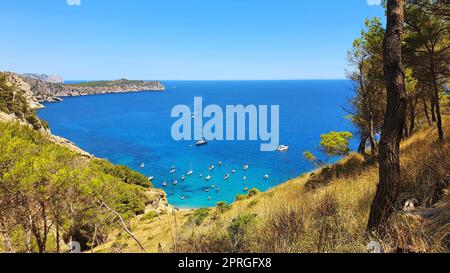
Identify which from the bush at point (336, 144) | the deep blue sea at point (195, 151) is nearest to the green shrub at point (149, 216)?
the deep blue sea at point (195, 151)

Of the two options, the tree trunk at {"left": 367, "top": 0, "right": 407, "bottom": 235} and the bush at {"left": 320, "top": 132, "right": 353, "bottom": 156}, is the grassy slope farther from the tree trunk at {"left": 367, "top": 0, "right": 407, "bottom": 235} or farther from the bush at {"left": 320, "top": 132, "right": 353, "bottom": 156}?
the bush at {"left": 320, "top": 132, "right": 353, "bottom": 156}

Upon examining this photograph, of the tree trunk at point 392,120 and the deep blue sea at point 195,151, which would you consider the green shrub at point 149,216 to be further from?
the tree trunk at point 392,120

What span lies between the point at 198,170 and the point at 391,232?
188ft

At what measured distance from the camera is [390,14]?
4348mm

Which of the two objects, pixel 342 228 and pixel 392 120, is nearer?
pixel 392 120

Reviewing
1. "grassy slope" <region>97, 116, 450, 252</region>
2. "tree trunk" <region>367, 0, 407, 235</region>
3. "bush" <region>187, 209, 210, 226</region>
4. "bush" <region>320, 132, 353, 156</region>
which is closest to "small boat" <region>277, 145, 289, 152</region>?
"bush" <region>320, 132, 353, 156</region>

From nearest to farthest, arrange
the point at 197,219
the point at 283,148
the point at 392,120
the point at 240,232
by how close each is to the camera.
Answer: the point at 392,120 → the point at 240,232 → the point at 197,219 → the point at 283,148

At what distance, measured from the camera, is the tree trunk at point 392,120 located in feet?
14.0

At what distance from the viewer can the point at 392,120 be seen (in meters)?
4.34

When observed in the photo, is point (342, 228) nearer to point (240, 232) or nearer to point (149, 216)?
point (240, 232)

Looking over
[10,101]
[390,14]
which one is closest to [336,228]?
[390,14]

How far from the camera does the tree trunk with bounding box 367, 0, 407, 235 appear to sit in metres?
4.26

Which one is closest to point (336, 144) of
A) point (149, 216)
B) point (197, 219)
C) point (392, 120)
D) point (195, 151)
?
point (197, 219)
